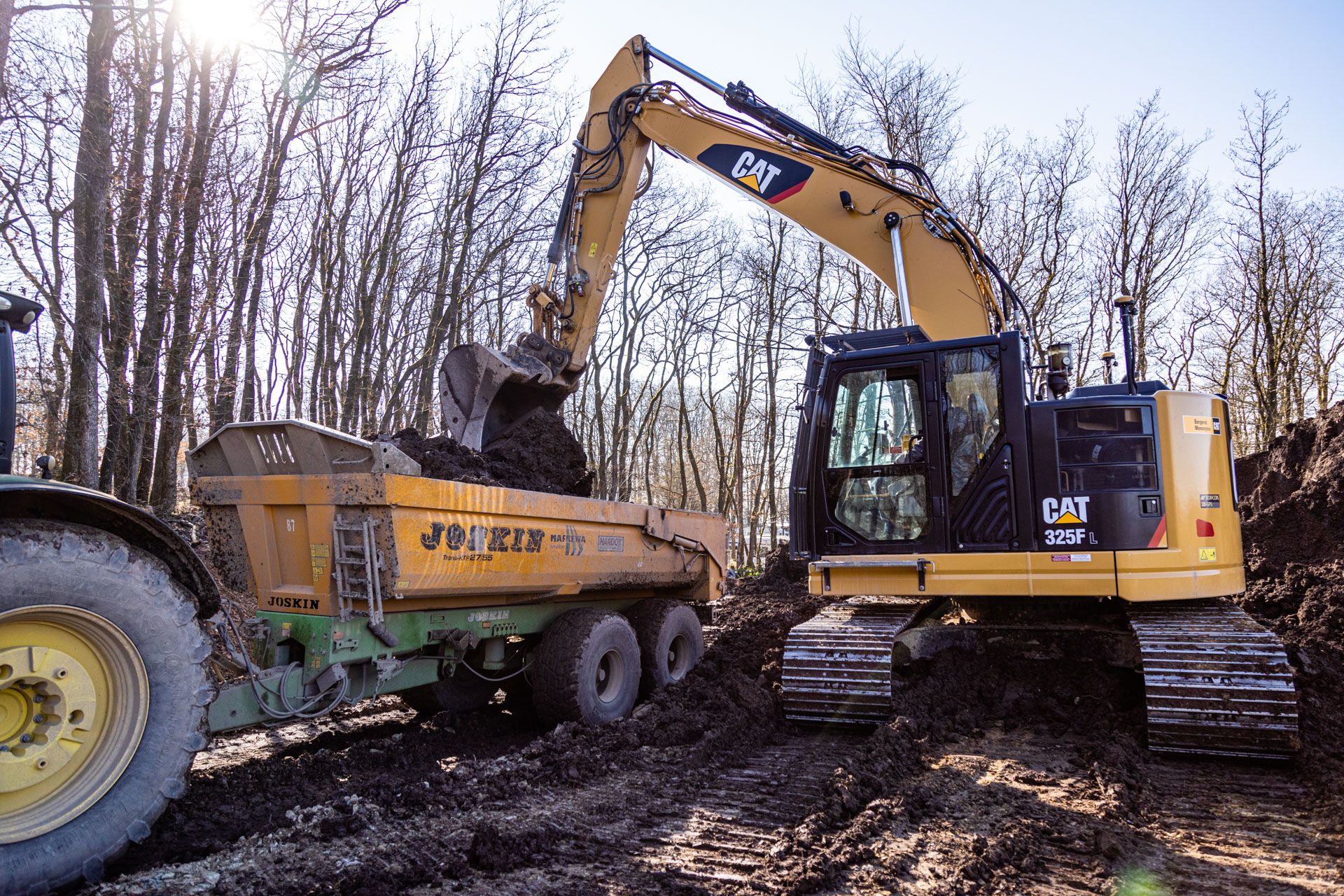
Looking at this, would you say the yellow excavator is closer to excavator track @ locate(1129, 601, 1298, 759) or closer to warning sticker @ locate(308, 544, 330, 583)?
excavator track @ locate(1129, 601, 1298, 759)

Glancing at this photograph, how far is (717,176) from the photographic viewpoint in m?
7.20

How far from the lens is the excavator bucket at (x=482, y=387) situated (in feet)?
22.2

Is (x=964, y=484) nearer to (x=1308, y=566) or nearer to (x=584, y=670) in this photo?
(x=584, y=670)

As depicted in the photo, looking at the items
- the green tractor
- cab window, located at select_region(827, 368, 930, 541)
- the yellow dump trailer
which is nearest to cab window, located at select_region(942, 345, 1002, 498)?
cab window, located at select_region(827, 368, 930, 541)

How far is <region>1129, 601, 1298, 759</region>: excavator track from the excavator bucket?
15.9ft

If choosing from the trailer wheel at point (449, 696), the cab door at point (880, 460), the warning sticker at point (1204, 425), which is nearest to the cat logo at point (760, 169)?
the cab door at point (880, 460)

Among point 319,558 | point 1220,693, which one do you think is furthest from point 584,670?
point 1220,693

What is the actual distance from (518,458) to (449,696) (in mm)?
1850

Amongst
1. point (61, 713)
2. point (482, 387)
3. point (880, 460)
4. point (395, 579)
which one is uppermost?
point (482, 387)

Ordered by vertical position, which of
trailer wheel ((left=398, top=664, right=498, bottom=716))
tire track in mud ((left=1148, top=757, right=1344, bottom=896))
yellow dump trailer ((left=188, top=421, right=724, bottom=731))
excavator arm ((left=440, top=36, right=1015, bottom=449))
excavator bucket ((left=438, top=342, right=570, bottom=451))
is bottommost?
tire track in mud ((left=1148, top=757, right=1344, bottom=896))

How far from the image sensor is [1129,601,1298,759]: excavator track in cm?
478

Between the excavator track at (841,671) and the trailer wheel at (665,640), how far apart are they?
3.67ft

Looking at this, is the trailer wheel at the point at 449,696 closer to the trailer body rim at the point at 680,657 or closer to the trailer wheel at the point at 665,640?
the trailer wheel at the point at 665,640

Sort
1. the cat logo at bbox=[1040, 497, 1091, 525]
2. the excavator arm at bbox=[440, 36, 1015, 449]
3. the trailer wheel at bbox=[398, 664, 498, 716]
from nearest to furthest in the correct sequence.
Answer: the cat logo at bbox=[1040, 497, 1091, 525], the trailer wheel at bbox=[398, 664, 498, 716], the excavator arm at bbox=[440, 36, 1015, 449]
